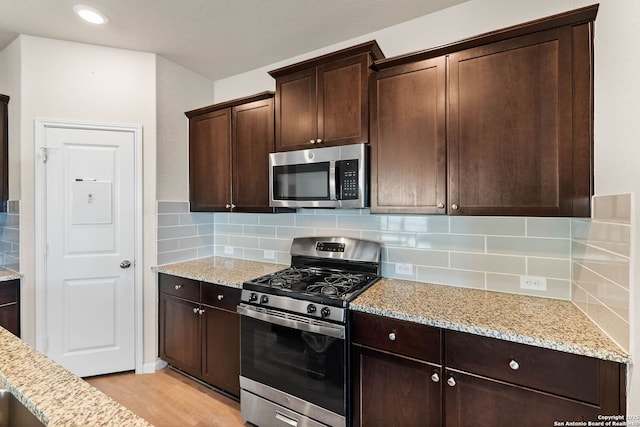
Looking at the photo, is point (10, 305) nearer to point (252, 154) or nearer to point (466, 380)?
A: point (252, 154)

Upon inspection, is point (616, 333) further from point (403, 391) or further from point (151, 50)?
point (151, 50)

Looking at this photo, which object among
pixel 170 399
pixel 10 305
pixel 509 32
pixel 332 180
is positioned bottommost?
pixel 170 399

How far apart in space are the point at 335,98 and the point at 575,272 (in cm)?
175

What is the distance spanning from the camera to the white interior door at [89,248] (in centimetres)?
249

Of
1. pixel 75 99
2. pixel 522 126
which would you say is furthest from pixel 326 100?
pixel 75 99

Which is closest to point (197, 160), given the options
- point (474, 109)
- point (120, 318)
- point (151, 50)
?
point (151, 50)

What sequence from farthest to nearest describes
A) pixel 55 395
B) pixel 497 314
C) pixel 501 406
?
1. pixel 497 314
2. pixel 501 406
3. pixel 55 395

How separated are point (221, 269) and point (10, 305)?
1589 mm

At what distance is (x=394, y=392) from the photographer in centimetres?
162

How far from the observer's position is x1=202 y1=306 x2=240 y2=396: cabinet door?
2254 millimetres

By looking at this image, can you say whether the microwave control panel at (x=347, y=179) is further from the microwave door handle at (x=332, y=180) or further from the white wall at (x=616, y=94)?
the white wall at (x=616, y=94)

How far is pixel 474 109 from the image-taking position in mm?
1674

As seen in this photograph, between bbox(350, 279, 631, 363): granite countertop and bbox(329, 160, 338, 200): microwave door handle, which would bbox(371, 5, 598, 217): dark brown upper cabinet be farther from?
bbox(350, 279, 631, 363): granite countertop

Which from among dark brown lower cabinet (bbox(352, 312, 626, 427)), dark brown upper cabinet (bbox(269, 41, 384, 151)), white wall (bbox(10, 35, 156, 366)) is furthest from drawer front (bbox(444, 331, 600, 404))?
white wall (bbox(10, 35, 156, 366))
